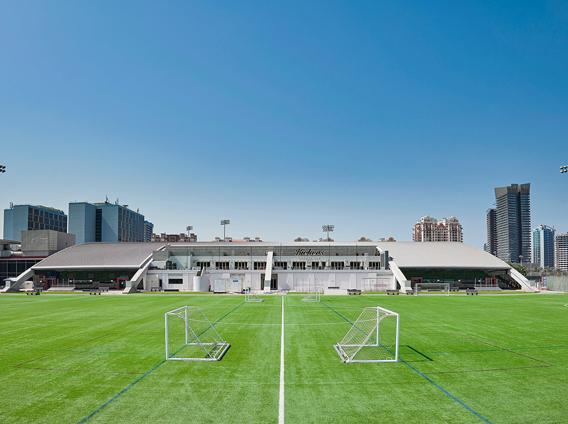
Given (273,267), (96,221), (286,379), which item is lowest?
(273,267)

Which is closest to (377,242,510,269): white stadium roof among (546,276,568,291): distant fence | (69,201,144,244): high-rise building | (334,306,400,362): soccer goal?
(546,276,568,291): distant fence

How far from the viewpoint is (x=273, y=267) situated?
76.5 m

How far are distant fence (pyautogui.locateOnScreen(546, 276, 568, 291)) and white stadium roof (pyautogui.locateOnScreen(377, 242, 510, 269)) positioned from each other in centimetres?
923

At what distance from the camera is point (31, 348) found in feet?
57.9

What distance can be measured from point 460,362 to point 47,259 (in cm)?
8899

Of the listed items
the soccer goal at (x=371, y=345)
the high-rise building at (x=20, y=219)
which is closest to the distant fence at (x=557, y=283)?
the soccer goal at (x=371, y=345)

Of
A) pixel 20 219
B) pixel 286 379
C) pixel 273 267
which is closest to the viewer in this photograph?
pixel 286 379

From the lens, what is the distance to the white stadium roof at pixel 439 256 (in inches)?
2958

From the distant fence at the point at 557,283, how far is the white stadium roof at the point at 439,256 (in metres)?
9.23

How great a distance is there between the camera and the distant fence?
71.4 metres

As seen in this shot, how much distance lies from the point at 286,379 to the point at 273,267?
64.2 metres

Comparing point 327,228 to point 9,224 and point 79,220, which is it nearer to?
point 79,220

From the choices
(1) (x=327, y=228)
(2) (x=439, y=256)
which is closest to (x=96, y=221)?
(1) (x=327, y=228)

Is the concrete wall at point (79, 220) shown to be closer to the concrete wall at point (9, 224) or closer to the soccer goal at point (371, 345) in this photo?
the concrete wall at point (9, 224)
